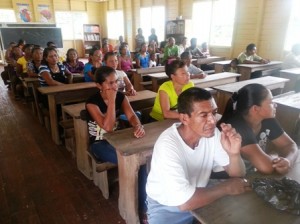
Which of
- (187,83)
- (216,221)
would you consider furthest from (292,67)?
(216,221)

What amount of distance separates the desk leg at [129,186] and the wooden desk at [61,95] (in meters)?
1.62

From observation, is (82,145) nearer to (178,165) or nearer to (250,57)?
(178,165)

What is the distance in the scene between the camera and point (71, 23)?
1250cm

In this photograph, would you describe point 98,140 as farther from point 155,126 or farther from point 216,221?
point 216,221

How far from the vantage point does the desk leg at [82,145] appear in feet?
7.04

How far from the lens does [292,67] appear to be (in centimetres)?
495

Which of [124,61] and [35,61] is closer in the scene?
[35,61]

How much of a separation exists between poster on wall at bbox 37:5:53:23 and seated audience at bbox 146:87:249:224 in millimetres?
12566

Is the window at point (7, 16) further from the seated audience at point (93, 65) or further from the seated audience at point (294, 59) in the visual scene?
the seated audience at point (294, 59)

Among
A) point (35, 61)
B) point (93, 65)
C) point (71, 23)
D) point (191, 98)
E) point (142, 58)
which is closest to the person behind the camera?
point (191, 98)

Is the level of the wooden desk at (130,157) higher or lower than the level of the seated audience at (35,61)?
lower

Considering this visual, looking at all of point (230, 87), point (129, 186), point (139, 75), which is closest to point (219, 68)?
point (139, 75)

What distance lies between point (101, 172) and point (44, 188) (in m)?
0.65

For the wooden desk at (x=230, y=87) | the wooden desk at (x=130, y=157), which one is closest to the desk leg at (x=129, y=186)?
the wooden desk at (x=130, y=157)
